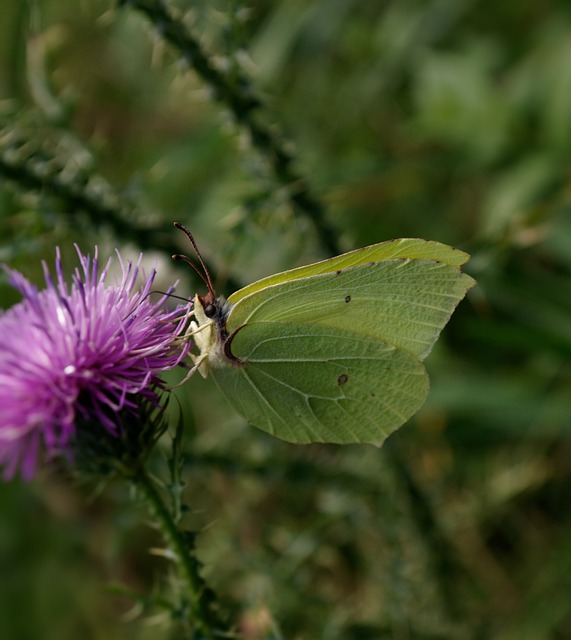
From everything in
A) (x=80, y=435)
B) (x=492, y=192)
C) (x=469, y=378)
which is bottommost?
(x=80, y=435)

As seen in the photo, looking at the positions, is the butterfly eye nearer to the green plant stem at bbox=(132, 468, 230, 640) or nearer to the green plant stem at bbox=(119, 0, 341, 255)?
the green plant stem at bbox=(132, 468, 230, 640)

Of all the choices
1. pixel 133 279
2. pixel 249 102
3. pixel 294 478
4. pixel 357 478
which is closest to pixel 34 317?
pixel 133 279

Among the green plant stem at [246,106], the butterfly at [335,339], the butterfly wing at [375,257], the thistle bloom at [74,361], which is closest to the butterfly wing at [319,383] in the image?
the butterfly at [335,339]

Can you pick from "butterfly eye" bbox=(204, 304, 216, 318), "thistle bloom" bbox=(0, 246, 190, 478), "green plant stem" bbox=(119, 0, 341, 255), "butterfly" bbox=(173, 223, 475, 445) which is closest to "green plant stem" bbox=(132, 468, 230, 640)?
"thistle bloom" bbox=(0, 246, 190, 478)

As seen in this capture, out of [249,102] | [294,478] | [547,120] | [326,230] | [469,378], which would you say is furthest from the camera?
[547,120]

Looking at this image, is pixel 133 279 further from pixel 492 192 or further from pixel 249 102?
pixel 492 192

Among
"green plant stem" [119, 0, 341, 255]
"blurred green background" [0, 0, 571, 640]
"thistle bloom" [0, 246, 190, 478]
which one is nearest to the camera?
"thistle bloom" [0, 246, 190, 478]
